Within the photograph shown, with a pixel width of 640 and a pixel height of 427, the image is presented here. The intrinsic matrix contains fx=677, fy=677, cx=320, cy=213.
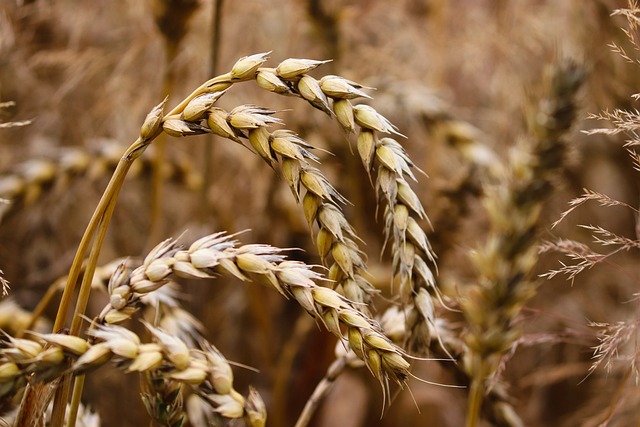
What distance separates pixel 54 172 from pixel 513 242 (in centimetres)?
72

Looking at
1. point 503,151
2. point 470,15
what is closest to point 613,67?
point 503,151

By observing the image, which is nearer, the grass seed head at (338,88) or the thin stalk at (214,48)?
the grass seed head at (338,88)

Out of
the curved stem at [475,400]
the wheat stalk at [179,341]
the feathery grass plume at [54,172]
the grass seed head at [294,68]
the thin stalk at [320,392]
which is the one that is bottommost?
the curved stem at [475,400]

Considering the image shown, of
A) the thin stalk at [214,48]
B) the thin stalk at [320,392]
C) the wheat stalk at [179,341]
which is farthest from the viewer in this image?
the thin stalk at [214,48]

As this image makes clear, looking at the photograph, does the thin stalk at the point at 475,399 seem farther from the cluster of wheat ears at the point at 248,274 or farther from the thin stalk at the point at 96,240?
the thin stalk at the point at 96,240

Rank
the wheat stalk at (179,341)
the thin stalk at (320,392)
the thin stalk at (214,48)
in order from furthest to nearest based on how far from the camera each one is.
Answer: the thin stalk at (214,48) < the thin stalk at (320,392) < the wheat stalk at (179,341)

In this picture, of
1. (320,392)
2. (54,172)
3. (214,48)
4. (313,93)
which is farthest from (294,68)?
(54,172)

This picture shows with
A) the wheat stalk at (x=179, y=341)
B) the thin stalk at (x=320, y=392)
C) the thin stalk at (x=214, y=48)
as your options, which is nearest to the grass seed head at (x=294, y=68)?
the wheat stalk at (x=179, y=341)

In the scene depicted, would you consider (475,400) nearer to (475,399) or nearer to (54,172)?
(475,399)

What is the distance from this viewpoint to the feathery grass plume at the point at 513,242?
667 millimetres

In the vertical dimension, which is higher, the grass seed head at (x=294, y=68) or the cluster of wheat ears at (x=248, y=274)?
the grass seed head at (x=294, y=68)

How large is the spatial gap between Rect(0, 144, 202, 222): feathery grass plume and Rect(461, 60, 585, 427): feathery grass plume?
604 millimetres

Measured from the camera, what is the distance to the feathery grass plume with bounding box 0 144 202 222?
1.02m

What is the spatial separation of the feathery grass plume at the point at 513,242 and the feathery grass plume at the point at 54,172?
604mm
